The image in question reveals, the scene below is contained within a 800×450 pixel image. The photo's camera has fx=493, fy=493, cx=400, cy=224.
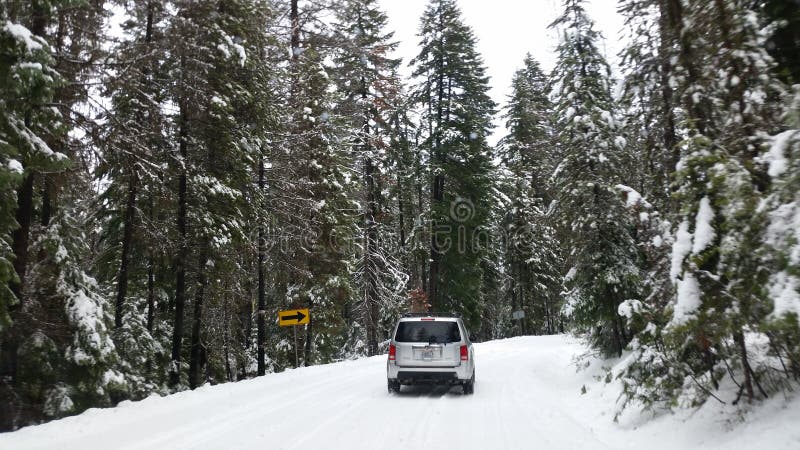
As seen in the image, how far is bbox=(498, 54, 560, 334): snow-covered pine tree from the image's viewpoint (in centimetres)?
3834

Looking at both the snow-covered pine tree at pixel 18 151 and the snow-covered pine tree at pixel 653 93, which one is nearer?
the snow-covered pine tree at pixel 18 151

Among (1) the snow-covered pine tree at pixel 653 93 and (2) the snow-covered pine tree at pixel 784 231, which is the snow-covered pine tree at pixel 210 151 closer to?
(1) the snow-covered pine tree at pixel 653 93

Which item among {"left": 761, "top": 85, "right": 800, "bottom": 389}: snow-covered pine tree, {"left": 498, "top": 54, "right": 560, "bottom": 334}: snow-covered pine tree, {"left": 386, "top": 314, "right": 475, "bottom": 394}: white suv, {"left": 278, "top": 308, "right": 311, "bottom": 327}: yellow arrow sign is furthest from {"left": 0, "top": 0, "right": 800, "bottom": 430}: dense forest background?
{"left": 498, "top": 54, "right": 560, "bottom": 334}: snow-covered pine tree

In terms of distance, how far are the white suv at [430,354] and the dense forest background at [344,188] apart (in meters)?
3.59

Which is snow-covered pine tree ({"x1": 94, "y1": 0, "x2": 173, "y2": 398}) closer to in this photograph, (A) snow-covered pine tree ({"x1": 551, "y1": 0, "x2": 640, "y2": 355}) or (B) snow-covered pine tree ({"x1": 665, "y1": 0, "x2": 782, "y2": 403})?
(B) snow-covered pine tree ({"x1": 665, "y1": 0, "x2": 782, "y2": 403})

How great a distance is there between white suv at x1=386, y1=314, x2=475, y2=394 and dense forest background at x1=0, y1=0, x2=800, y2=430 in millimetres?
3594

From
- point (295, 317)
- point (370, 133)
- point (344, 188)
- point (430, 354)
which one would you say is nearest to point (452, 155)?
point (370, 133)

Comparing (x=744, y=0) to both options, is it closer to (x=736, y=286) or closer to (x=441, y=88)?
(x=736, y=286)

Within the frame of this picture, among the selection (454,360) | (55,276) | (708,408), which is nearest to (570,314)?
(454,360)

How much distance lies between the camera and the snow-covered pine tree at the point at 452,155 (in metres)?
30.3

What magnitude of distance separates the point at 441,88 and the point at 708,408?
27009 millimetres

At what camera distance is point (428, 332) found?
12.2 meters

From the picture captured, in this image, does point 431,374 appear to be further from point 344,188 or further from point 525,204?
point 525,204

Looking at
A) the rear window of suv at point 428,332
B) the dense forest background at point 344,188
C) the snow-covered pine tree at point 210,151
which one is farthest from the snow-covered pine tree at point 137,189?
the rear window of suv at point 428,332
